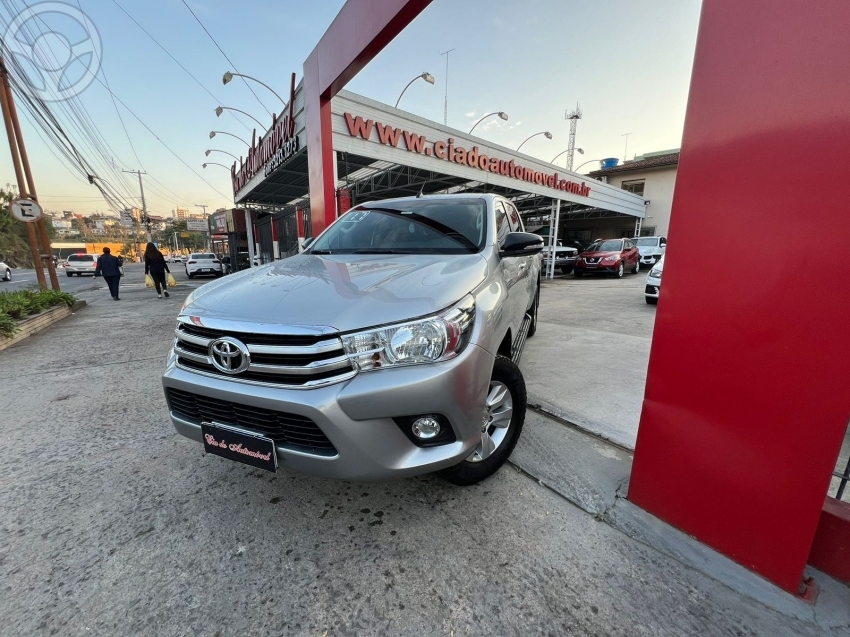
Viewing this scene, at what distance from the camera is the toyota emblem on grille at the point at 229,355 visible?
5.29 feet

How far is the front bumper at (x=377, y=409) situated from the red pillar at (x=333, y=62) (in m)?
4.53

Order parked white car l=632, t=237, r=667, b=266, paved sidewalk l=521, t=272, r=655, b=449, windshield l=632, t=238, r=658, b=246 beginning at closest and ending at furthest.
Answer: paved sidewalk l=521, t=272, r=655, b=449 → parked white car l=632, t=237, r=667, b=266 → windshield l=632, t=238, r=658, b=246

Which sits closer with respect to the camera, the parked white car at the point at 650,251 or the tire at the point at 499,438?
the tire at the point at 499,438

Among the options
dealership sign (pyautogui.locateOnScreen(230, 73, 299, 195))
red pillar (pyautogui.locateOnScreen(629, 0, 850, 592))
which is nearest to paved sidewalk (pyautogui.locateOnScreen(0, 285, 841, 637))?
red pillar (pyautogui.locateOnScreen(629, 0, 850, 592))

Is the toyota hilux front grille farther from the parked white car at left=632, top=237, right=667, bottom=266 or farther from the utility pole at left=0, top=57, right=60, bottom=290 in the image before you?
the parked white car at left=632, top=237, right=667, bottom=266

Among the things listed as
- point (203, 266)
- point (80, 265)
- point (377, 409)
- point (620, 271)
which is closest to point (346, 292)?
point (377, 409)

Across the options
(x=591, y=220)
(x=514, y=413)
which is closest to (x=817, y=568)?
(x=514, y=413)

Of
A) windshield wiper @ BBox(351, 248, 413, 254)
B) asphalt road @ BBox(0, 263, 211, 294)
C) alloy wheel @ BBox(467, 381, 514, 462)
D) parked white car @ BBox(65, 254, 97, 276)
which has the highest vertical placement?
windshield wiper @ BBox(351, 248, 413, 254)

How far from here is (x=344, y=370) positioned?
5.04ft

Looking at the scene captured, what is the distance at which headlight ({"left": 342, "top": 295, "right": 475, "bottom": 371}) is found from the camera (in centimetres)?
153

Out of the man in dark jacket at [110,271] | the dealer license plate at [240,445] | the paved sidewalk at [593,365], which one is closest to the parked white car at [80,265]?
the man in dark jacket at [110,271]

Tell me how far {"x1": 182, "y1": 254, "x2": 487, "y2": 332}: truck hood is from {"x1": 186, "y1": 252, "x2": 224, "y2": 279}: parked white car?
2086 centimetres

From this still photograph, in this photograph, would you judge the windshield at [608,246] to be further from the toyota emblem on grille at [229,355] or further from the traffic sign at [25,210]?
the traffic sign at [25,210]

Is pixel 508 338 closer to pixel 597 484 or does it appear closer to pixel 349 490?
pixel 597 484
